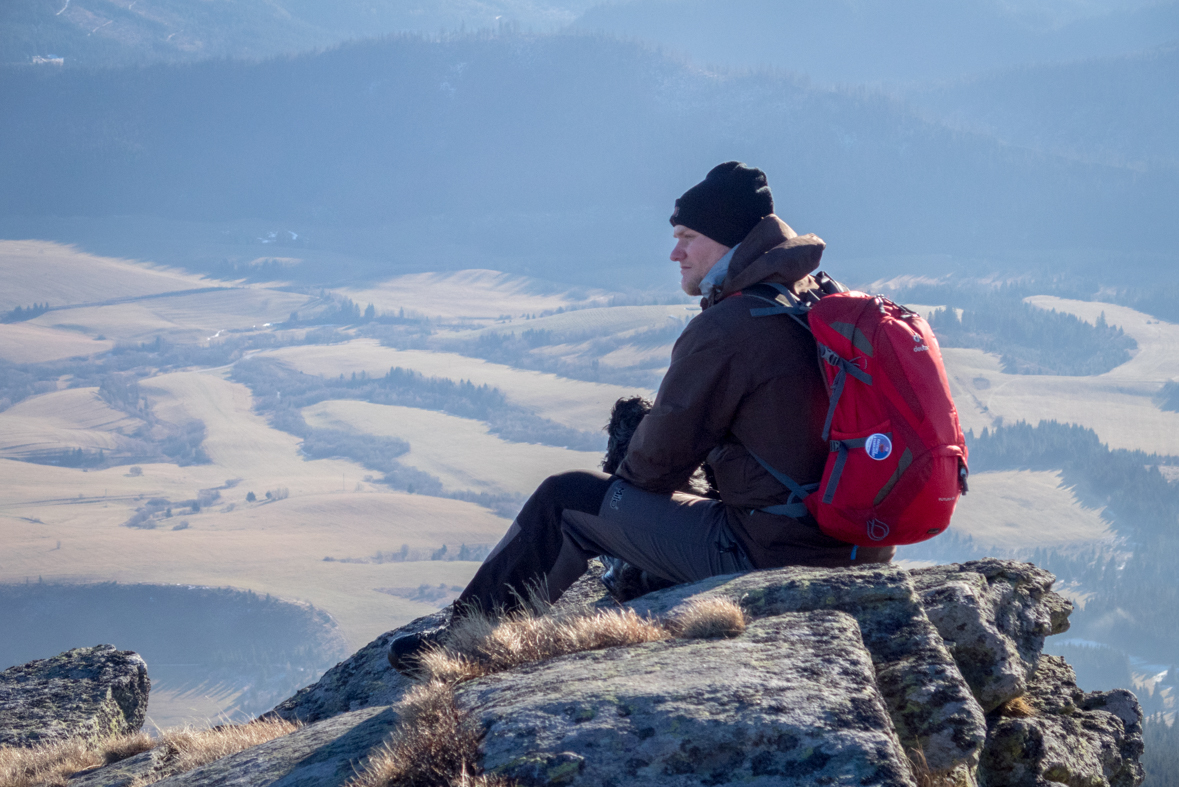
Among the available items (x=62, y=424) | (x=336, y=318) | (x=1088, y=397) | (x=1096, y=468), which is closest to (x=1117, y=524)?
(x=1096, y=468)

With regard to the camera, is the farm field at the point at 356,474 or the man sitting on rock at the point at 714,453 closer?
the man sitting on rock at the point at 714,453

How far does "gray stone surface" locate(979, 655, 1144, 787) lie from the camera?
332cm

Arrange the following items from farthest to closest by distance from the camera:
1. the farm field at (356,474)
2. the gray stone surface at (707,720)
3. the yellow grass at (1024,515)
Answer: the yellow grass at (1024,515)
the farm field at (356,474)
the gray stone surface at (707,720)

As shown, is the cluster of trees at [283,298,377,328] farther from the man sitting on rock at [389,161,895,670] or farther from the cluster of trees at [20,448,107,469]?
the man sitting on rock at [389,161,895,670]

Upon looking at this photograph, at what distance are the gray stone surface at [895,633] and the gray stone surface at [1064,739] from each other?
55cm

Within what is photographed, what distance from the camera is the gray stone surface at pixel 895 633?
283 centimetres

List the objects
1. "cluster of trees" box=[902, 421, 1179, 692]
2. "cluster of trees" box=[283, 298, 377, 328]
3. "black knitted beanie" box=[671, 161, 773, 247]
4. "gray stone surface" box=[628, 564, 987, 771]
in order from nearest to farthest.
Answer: "gray stone surface" box=[628, 564, 987, 771], "black knitted beanie" box=[671, 161, 773, 247], "cluster of trees" box=[902, 421, 1179, 692], "cluster of trees" box=[283, 298, 377, 328]

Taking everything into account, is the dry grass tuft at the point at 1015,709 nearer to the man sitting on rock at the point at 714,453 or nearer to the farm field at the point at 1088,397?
Answer: the man sitting on rock at the point at 714,453

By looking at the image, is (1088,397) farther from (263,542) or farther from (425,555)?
(263,542)

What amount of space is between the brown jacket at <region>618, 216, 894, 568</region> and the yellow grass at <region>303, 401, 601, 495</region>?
75.4 meters

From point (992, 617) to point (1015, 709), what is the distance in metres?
0.37

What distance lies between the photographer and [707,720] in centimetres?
254

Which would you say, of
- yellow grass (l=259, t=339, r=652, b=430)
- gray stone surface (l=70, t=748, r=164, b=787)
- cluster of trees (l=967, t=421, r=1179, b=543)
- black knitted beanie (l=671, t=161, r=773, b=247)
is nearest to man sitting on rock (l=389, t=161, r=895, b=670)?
black knitted beanie (l=671, t=161, r=773, b=247)

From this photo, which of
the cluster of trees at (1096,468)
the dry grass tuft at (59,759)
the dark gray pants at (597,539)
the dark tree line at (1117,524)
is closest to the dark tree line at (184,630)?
the dark tree line at (1117,524)
